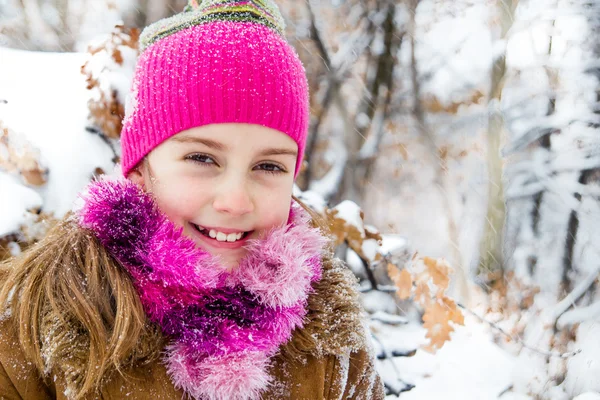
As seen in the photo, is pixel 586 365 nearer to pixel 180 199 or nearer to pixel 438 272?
pixel 438 272

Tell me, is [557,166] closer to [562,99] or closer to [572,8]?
[562,99]

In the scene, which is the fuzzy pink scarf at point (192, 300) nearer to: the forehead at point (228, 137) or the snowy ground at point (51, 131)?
the forehead at point (228, 137)

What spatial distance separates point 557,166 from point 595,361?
6.25 feet

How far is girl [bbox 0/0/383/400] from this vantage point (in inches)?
45.7

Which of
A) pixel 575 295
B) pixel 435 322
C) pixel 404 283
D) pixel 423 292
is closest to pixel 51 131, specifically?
pixel 404 283

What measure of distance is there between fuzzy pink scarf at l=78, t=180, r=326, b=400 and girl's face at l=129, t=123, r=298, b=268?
6cm

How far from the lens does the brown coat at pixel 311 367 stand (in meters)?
1.15

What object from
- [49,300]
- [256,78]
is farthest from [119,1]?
[49,300]

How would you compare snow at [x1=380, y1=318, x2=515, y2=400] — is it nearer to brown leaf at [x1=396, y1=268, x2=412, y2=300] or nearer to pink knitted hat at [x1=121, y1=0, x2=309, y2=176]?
brown leaf at [x1=396, y1=268, x2=412, y2=300]

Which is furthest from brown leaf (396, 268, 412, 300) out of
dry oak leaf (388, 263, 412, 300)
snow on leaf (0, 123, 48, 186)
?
snow on leaf (0, 123, 48, 186)

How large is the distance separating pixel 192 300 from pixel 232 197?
29 centimetres

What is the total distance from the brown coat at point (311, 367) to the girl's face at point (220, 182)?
302mm

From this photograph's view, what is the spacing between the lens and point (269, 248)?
4.60 feet

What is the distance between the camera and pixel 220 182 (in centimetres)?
129
